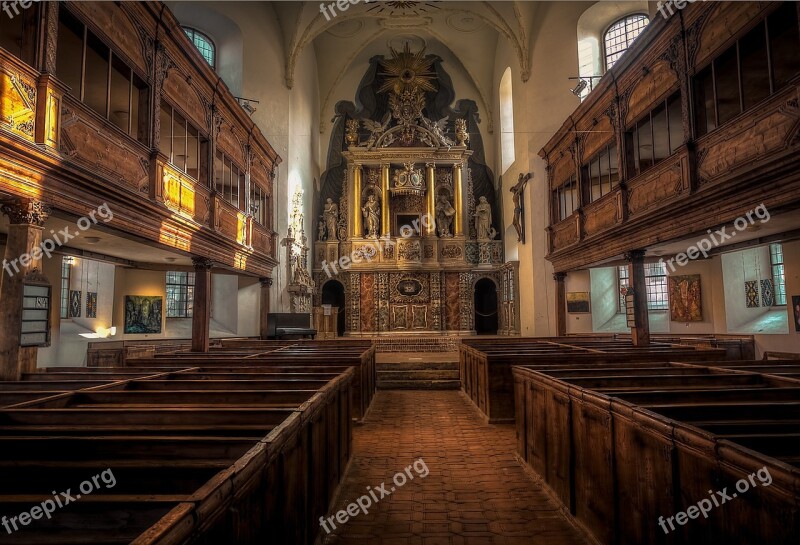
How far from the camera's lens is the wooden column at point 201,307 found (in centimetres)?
1005

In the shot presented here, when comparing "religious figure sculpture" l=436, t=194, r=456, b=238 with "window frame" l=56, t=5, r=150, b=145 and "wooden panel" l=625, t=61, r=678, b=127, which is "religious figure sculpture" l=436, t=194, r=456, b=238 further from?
"window frame" l=56, t=5, r=150, b=145

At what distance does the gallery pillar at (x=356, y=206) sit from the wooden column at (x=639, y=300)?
475 inches

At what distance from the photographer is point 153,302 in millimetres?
13484

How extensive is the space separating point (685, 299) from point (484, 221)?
343 inches

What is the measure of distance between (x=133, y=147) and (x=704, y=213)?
8.39 meters

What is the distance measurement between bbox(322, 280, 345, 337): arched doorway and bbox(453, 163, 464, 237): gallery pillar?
17.6 feet

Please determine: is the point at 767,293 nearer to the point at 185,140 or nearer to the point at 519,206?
the point at 519,206

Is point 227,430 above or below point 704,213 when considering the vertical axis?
below

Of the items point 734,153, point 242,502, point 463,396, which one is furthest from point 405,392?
point 242,502

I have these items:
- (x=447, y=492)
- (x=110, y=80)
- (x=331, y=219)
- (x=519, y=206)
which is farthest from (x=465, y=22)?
(x=447, y=492)

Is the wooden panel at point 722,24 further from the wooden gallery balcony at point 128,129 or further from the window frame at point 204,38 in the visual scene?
the window frame at point 204,38

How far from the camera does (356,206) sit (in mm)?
20453

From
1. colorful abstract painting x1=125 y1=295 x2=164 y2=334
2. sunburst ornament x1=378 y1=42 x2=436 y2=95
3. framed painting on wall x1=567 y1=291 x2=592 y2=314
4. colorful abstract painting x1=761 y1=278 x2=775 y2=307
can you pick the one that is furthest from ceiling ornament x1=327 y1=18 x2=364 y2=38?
colorful abstract painting x1=761 y1=278 x2=775 y2=307

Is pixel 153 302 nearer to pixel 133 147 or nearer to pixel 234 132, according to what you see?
pixel 234 132
